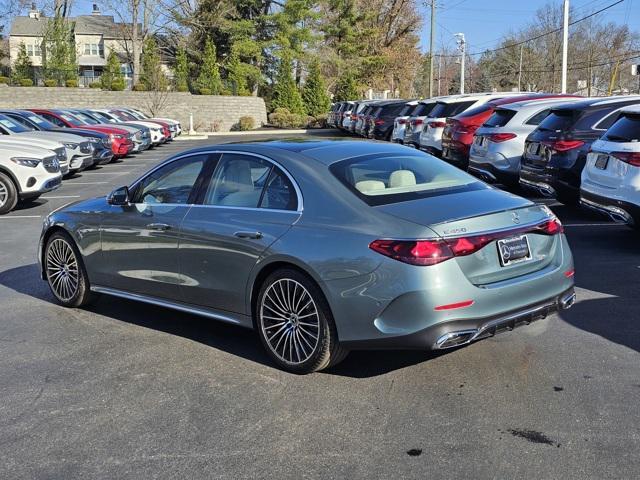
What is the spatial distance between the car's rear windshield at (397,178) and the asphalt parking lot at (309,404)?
120 centimetres

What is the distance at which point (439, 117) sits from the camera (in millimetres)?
17703

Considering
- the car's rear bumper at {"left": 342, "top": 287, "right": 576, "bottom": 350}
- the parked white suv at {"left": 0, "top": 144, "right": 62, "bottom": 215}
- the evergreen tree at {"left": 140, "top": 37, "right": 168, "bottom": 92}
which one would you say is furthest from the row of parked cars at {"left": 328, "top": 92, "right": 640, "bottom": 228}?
the evergreen tree at {"left": 140, "top": 37, "right": 168, "bottom": 92}

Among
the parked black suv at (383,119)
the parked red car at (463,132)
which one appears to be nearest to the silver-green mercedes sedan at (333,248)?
the parked red car at (463,132)

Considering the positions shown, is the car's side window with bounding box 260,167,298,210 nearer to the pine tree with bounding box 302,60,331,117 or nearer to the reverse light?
the reverse light

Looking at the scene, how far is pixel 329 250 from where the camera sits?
4.53 meters

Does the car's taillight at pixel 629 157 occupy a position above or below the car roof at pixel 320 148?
below

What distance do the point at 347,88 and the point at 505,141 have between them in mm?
45869

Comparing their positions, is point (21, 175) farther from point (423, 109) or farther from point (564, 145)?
point (423, 109)

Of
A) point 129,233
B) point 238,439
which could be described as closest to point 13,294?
point 129,233

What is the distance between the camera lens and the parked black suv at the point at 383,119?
2705cm

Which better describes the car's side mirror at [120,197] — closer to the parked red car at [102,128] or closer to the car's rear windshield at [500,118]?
the car's rear windshield at [500,118]

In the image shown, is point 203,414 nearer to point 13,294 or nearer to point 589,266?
point 13,294

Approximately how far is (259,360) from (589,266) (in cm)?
429

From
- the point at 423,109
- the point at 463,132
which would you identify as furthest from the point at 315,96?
the point at 463,132
